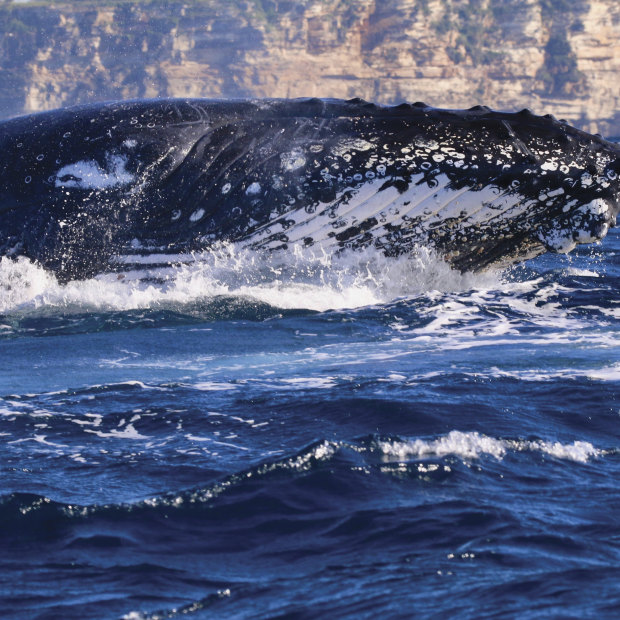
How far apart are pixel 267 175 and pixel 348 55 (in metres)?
149

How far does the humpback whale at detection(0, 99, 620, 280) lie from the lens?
10023mm

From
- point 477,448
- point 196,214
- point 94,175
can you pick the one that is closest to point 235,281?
point 196,214

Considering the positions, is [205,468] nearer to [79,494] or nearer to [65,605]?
[79,494]

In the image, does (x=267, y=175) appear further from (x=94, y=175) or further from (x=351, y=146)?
(x=94, y=175)

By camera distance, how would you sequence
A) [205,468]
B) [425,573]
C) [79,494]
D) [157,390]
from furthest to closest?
[157,390] → [205,468] → [79,494] → [425,573]

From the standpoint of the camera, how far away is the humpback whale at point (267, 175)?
1002cm

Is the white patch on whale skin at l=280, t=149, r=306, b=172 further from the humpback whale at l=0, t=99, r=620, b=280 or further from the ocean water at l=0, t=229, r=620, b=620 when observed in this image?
the ocean water at l=0, t=229, r=620, b=620

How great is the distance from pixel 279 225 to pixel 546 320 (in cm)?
277

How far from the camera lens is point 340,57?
508 ft

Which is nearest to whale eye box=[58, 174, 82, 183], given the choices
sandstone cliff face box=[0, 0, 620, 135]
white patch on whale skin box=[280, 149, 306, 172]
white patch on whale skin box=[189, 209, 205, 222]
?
white patch on whale skin box=[189, 209, 205, 222]

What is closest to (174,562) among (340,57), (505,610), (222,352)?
(505,610)

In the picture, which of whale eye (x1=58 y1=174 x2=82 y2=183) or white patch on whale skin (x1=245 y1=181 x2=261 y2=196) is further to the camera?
white patch on whale skin (x1=245 y1=181 x2=261 y2=196)

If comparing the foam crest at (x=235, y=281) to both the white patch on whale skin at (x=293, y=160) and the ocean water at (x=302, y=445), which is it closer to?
the ocean water at (x=302, y=445)

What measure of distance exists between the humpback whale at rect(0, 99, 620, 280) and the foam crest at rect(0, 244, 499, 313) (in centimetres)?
16
